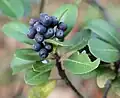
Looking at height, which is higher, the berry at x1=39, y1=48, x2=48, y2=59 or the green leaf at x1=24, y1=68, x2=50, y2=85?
the berry at x1=39, y1=48, x2=48, y2=59

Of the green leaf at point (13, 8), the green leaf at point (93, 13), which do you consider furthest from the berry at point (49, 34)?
the green leaf at point (93, 13)

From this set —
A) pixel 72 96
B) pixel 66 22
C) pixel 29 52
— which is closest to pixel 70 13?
pixel 66 22

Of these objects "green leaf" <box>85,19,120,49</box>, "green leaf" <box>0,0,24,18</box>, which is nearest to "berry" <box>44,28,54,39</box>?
"green leaf" <box>85,19,120,49</box>

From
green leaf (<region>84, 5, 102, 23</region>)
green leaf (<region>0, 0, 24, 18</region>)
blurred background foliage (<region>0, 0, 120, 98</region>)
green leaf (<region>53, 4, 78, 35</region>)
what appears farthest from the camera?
blurred background foliage (<region>0, 0, 120, 98</region>)

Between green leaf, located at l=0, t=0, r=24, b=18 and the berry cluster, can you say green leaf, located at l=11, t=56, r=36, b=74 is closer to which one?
the berry cluster

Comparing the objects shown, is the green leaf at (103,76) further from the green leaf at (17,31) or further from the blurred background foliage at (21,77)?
the blurred background foliage at (21,77)

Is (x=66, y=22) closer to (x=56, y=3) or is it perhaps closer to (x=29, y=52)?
(x=29, y=52)
